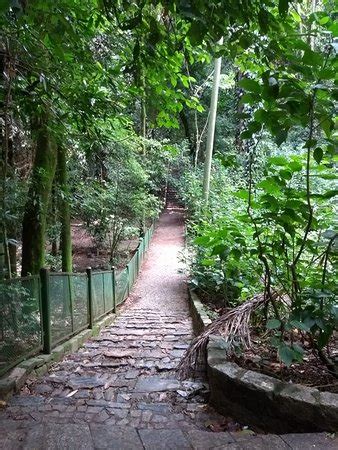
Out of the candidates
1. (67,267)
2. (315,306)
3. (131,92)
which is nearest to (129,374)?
(315,306)

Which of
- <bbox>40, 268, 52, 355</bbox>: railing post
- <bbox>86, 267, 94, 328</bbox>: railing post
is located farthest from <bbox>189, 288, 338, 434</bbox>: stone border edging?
<bbox>86, 267, 94, 328</bbox>: railing post

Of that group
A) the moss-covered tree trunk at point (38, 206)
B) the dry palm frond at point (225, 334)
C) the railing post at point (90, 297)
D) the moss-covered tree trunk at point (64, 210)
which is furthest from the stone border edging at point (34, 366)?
the moss-covered tree trunk at point (64, 210)

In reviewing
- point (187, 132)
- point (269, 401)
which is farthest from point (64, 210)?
point (187, 132)

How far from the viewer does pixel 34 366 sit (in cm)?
379

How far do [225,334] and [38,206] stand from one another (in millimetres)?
3998

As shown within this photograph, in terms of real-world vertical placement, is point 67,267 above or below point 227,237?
below

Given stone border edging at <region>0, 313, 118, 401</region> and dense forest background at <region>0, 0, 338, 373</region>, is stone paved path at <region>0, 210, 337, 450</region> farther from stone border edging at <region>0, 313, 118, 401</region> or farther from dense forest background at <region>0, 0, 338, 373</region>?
dense forest background at <region>0, 0, 338, 373</region>

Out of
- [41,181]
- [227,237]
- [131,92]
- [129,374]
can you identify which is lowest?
[129,374]

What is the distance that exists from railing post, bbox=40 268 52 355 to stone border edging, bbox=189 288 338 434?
7.20 ft

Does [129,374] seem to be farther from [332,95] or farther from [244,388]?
[332,95]

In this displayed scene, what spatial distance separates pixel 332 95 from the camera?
2.14 m

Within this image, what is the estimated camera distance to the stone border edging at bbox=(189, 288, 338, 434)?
220cm

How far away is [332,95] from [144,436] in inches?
94.9

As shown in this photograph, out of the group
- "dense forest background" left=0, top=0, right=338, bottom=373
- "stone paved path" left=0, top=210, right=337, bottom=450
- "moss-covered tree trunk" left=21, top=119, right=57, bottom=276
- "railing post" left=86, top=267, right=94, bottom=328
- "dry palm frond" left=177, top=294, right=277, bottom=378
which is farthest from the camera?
"railing post" left=86, top=267, right=94, bottom=328
